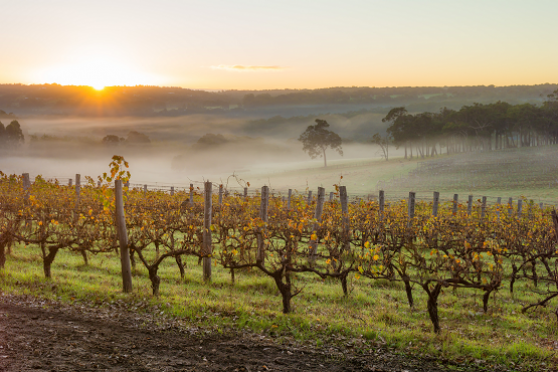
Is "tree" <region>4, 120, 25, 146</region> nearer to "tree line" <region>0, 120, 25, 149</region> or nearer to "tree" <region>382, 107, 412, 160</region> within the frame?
"tree line" <region>0, 120, 25, 149</region>

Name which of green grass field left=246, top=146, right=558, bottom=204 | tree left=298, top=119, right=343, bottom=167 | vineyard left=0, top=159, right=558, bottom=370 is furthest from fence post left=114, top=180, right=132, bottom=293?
tree left=298, top=119, right=343, bottom=167

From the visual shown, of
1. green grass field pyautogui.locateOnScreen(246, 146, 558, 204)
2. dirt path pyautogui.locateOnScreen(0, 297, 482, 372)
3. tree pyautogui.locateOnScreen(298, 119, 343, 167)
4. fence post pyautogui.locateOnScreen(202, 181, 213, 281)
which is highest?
tree pyautogui.locateOnScreen(298, 119, 343, 167)

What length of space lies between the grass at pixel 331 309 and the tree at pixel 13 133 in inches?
5761

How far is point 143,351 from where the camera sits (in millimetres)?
7277

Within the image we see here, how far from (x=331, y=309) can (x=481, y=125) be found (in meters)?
98.3

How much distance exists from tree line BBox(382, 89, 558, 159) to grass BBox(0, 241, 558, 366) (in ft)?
285

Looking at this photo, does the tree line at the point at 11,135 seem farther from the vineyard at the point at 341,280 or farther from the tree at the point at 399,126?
the vineyard at the point at 341,280

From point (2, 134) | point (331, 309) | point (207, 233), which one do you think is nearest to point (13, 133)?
point (2, 134)

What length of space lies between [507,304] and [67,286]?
36.8ft

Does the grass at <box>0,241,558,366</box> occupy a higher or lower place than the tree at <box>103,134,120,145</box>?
lower

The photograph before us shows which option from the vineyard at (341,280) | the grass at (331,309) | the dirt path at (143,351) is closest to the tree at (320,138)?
the vineyard at (341,280)

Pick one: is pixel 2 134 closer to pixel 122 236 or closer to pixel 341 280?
pixel 122 236

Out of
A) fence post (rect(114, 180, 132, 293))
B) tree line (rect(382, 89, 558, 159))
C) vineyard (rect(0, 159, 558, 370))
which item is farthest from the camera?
tree line (rect(382, 89, 558, 159))

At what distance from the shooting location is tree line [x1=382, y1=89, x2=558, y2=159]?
91.9 meters
